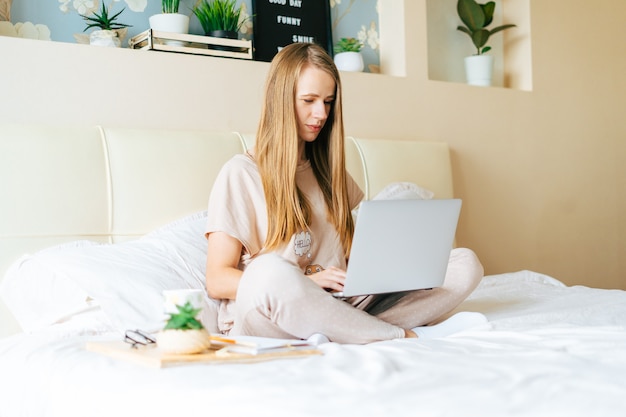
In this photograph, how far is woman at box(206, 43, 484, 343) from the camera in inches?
60.3

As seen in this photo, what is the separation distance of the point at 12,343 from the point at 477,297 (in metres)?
1.31

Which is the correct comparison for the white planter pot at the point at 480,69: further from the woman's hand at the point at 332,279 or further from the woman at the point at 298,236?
the woman's hand at the point at 332,279

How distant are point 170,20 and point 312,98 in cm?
76

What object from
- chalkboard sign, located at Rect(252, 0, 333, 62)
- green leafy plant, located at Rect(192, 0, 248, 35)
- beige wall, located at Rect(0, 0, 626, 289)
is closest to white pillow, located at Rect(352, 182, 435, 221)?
beige wall, located at Rect(0, 0, 626, 289)

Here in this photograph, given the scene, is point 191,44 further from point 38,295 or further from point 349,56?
point 38,295

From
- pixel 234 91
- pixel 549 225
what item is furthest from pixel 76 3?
pixel 549 225

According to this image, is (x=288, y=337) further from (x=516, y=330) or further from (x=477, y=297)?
(x=477, y=297)

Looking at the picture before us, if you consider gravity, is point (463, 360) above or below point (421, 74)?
below

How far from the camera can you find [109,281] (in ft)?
5.82

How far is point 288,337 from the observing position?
1595 millimetres

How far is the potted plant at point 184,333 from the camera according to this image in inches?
49.1

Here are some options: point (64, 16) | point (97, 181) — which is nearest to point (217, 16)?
point (64, 16)

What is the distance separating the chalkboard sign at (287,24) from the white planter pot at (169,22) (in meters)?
0.35

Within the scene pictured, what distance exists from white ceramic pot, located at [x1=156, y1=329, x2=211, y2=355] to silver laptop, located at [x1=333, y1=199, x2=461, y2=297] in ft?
1.25
